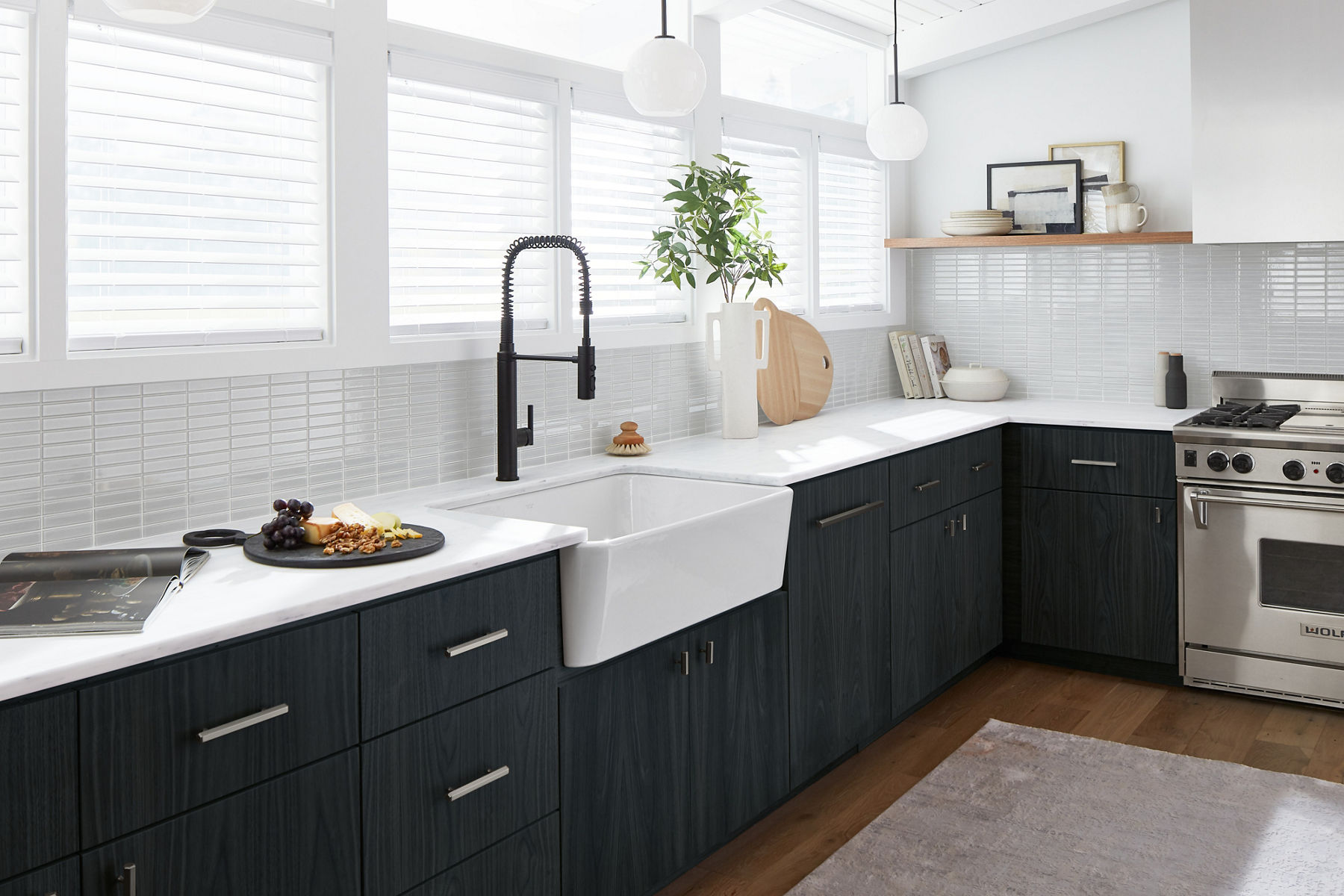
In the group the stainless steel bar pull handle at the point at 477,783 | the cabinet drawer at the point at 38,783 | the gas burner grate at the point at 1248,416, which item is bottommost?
the stainless steel bar pull handle at the point at 477,783

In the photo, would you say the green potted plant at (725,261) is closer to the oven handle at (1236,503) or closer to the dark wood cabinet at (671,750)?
the dark wood cabinet at (671,750)

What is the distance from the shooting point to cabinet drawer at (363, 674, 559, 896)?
1778 millimetres

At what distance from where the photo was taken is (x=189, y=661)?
1.49 metres

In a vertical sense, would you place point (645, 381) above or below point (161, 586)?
above

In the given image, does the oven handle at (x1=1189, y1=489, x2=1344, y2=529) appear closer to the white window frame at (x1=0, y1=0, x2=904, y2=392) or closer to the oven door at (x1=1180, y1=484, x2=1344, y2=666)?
the oven door at (x1=1180, y1=484, x2=1344, y2=666)

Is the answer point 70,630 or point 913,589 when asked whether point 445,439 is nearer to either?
point 70,630

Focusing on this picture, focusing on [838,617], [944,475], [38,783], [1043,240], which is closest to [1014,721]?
[944,475]

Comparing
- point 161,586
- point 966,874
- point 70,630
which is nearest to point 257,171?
point 161,586

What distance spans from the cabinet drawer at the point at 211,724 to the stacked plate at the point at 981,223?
3.41 m

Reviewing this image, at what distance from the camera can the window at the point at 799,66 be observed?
13.0ft

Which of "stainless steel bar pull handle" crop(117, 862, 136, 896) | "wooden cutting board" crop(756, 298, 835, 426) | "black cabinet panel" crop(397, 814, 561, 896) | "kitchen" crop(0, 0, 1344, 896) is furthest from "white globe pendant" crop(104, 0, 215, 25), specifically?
"wooden cutting board" crop(756, 298, 835, 426)

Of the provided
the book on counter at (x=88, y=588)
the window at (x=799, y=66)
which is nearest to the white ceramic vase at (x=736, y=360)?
the window at (x=799, y=66)

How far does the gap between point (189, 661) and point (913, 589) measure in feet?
7.94

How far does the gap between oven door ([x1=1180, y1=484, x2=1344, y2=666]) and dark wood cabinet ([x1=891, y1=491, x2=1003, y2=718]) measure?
627mm
